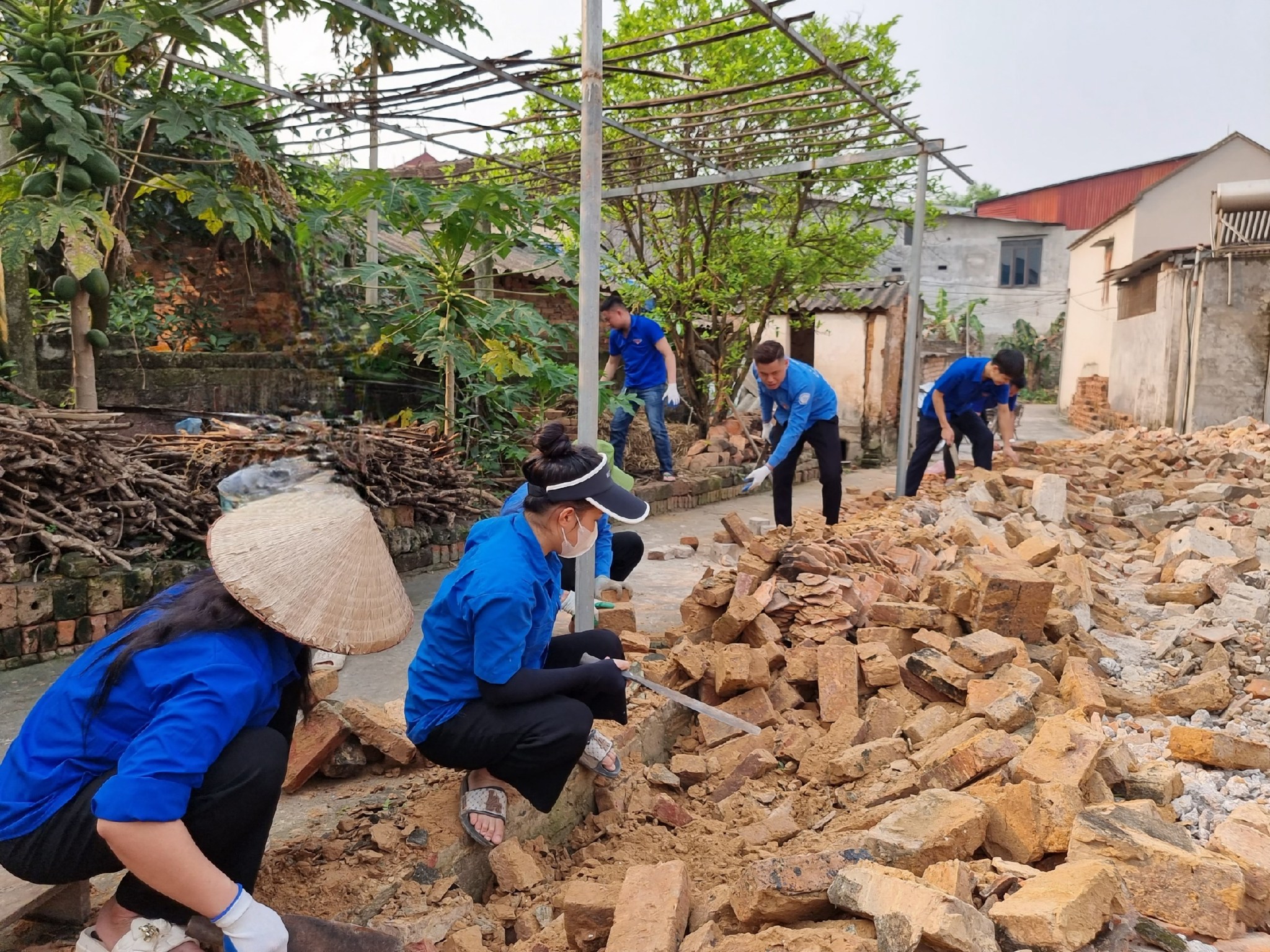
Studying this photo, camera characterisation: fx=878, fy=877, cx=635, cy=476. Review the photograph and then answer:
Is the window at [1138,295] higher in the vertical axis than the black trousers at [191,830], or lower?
higher

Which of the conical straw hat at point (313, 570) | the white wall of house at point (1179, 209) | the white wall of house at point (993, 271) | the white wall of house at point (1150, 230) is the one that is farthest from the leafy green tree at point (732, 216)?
the white wall of house at point (993, 271)

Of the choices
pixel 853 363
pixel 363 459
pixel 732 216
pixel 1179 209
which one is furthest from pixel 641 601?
pixel 1179 209

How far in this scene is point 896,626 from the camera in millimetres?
3783

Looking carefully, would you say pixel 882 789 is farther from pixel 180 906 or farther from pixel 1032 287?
pixel 1032 287

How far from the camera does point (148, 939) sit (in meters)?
1.72

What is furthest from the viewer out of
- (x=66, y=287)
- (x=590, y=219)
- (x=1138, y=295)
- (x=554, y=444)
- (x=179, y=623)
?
(x=1138, y=295)

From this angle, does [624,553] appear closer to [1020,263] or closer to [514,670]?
[514,670]

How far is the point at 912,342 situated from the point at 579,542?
222 inches

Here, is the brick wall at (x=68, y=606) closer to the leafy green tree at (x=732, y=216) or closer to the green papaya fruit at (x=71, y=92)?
the green papaya fruit at (x=71, y=92)

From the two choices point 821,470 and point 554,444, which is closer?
point 554,444

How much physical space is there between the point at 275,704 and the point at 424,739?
2.16ft

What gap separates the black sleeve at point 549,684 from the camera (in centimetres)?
236

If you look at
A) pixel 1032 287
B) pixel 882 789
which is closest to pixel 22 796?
pixel 882 789

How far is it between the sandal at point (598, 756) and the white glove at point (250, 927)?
1.19m
